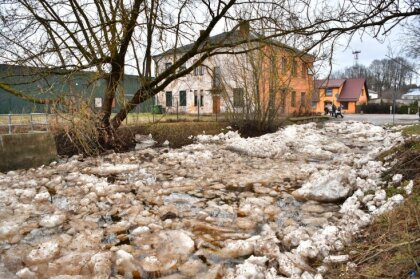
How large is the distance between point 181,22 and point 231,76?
655 centimetres

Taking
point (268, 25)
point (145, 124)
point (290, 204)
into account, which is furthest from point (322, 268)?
point (145, 124)

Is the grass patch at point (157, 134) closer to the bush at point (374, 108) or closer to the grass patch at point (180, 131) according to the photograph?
the grass patch at point (180, 131)

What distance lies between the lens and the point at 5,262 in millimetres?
3088

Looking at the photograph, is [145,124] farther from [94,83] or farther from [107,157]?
[94,83]

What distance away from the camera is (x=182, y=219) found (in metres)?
4.14

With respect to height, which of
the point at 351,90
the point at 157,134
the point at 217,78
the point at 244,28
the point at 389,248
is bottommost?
the point at 389,248

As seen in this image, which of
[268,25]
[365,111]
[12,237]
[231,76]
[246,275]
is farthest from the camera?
[365,111]

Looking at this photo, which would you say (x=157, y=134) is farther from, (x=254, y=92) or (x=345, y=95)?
(x=345, y=95)

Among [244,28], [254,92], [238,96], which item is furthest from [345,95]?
[244,28]

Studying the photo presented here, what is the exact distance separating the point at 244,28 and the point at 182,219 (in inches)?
210

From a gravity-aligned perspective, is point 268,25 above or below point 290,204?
above

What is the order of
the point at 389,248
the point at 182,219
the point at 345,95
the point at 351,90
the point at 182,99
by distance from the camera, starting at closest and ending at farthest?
the point at 389,248
the point at 182,219
the point at 182,99
the point at 345,95
the point at 351,90

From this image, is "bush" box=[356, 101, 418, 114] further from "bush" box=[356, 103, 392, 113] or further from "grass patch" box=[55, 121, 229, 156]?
"grass patch" box=[55, 121, 229, 156]

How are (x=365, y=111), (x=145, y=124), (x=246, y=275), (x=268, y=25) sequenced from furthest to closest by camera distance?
(x=365, y=111)
(x=145, y=124)
(x=268, y=25)
(x=246, y=275)
